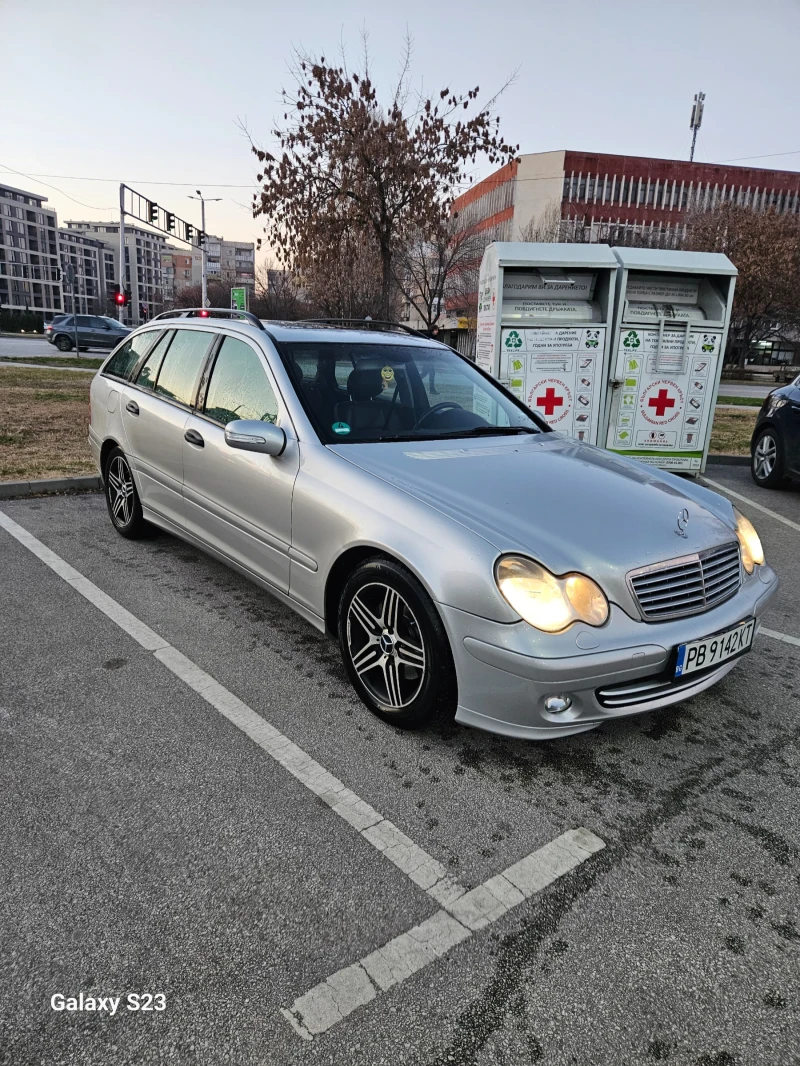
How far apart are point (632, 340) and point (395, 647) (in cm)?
Result: 636

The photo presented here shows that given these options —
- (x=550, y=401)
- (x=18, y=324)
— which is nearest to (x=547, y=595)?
(x=550, y=401)

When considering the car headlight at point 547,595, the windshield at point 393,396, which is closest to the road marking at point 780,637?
the windshield at point 393,396

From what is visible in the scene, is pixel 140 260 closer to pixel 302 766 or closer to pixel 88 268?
pixel 88 268

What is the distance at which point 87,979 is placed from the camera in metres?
1.75

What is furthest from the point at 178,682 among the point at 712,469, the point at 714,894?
the point at 712,469

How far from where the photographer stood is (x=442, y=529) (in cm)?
262

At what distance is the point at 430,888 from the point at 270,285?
129ft

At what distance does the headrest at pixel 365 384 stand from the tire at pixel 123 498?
1.97 m

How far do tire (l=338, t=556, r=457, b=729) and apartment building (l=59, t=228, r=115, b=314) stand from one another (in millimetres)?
133621

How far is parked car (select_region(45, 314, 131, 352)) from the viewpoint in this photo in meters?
31.7

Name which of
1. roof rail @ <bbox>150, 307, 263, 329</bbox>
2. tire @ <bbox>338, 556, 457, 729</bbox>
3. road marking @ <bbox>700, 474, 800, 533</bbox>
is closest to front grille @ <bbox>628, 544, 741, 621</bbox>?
tire @ <bbox>338, 556, 457, 729</bbox>

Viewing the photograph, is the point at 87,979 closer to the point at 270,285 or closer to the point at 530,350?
the point at 530,350

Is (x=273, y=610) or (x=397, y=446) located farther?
(x=273, y=610)

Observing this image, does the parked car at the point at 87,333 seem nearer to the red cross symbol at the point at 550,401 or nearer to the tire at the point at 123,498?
the red cross symbol at the point at 550,401
